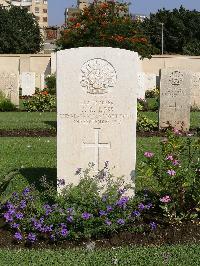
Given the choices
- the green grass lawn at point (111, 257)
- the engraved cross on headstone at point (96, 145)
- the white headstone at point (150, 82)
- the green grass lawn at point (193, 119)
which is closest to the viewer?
the green grass lawn at point (111, 257)

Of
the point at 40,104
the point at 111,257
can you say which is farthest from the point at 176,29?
the point at 111,257

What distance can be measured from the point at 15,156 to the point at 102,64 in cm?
391

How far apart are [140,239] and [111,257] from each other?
84 cm

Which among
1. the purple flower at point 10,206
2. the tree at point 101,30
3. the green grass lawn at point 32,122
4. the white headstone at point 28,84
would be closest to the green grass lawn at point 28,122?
the green grass lawn at point 32,122

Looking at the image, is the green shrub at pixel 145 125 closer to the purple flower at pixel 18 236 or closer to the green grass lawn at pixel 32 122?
the green grass lawn at pixel 32 122

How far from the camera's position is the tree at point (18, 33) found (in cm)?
5862

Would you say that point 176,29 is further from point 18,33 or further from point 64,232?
point 64,232

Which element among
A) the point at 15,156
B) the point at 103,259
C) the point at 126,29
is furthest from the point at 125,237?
the point at 126,29

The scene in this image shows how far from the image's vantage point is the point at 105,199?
20.3ft

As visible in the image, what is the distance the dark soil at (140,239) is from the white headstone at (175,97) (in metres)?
8.46

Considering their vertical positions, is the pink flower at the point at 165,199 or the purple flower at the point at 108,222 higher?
the pink flower at the point at 165,199

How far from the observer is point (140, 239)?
5914 millimetres

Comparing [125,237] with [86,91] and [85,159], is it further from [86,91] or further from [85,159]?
[86,91]

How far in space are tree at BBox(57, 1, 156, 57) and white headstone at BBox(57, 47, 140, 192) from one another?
27069 mm
